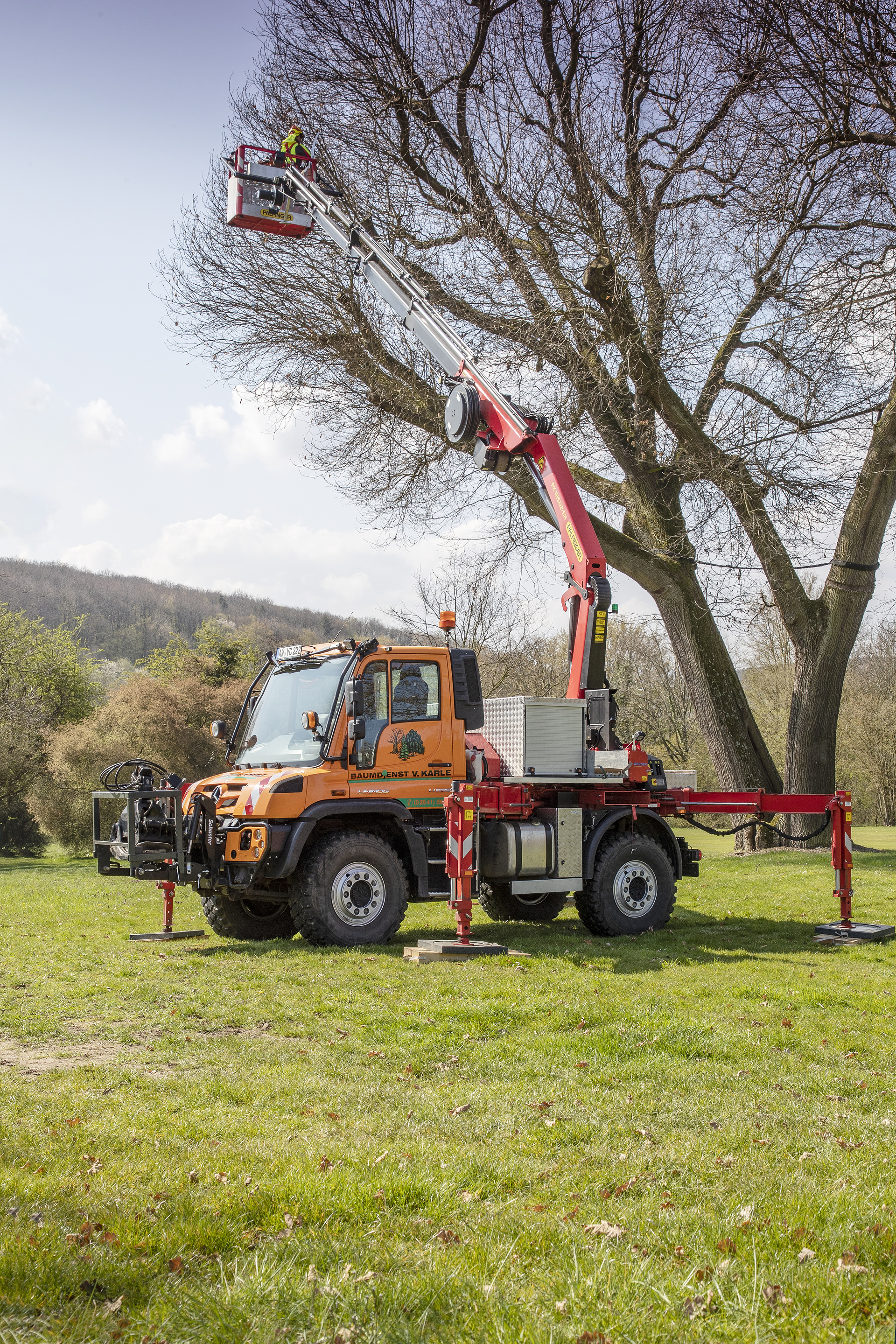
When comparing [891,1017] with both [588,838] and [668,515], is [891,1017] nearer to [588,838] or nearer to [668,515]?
[588,838]

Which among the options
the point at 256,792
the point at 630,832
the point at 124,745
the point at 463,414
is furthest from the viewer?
the point at 124,745

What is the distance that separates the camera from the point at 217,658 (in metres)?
37.3

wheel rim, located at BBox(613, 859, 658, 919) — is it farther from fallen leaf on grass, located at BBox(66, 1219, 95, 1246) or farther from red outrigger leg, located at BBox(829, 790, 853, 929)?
fallen leaf on grass, located at BBox(66, 1219, 95, 1246)

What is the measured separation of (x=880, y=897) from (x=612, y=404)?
847 cm

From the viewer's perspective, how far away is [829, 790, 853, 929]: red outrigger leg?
10.2 m

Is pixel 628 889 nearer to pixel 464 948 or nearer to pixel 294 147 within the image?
pixel 464 948

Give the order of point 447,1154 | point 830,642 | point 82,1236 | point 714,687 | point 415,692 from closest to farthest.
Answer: point 82,1236
point 447,1154
point 415,692
point 830,642
point 714,687

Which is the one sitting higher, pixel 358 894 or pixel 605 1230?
pixel 358 894

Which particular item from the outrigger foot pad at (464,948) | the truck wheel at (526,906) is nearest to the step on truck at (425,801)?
the outrigger foot pad at (464,948)

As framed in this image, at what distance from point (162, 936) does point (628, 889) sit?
488 cm

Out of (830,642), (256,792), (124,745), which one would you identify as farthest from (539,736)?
(124,745)

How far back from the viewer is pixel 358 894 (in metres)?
9.49

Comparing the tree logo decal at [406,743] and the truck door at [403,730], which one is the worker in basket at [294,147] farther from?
the tree logo decal at [406,743]

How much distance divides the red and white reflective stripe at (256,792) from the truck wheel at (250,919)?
5.07 feet
